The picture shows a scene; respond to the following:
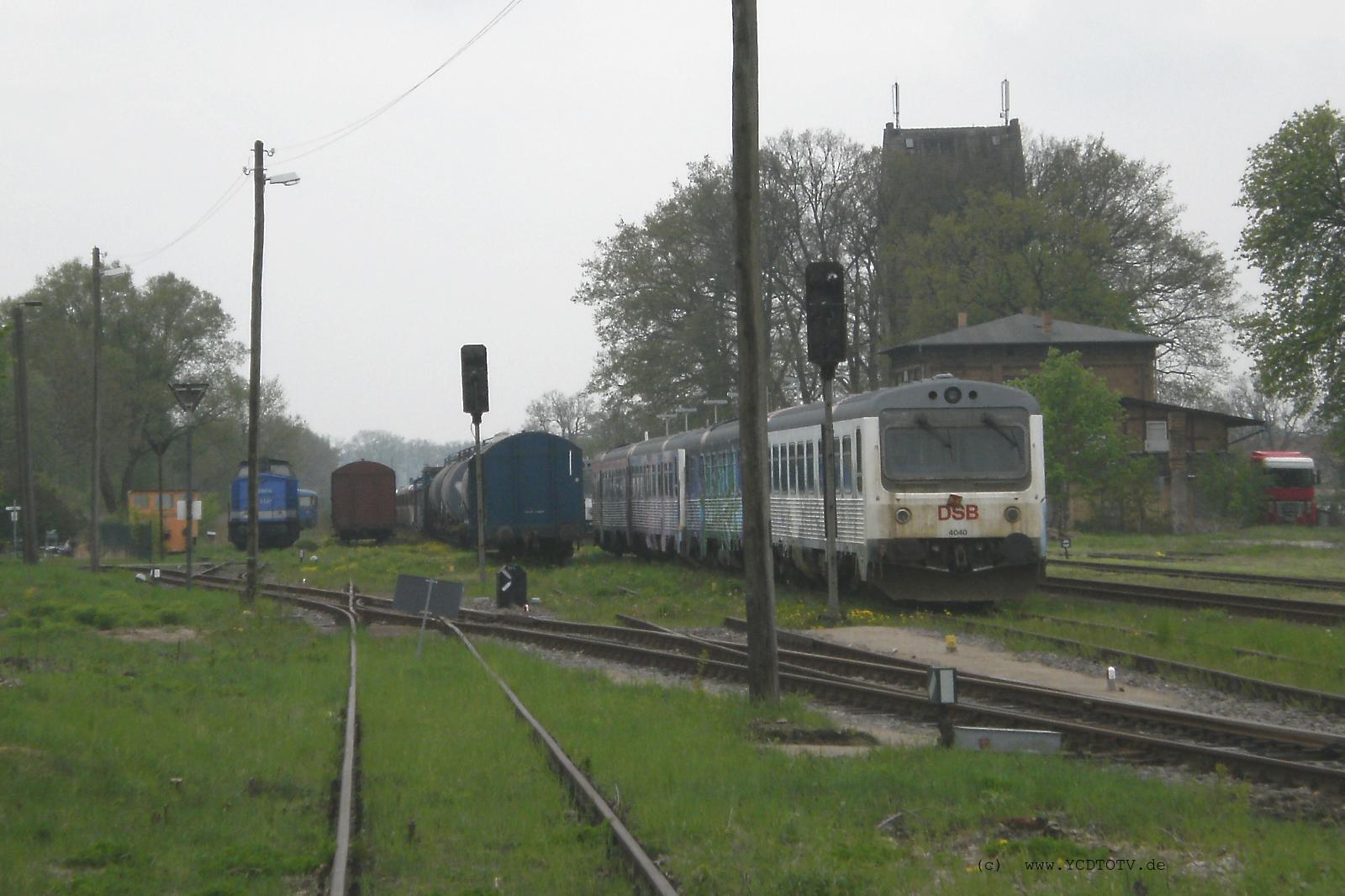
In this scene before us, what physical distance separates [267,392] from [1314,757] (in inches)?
3799

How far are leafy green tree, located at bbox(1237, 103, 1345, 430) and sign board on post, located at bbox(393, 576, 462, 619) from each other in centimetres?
3499

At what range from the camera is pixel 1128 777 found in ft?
29.1

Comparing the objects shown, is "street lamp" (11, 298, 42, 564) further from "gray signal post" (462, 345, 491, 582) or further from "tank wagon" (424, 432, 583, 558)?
"gray signal post" (462, 345, 491, 582)

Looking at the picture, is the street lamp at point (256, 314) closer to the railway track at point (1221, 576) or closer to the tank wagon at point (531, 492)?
the tank wagon at point (531, 492)

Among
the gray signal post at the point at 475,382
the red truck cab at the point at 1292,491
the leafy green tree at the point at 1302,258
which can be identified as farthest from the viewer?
the red truck cab at the point at 1292,491

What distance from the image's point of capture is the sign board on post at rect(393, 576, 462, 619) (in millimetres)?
17031

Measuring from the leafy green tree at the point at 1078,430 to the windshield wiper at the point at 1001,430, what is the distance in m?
29.6

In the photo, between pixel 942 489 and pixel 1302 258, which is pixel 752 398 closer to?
pixel 942 489

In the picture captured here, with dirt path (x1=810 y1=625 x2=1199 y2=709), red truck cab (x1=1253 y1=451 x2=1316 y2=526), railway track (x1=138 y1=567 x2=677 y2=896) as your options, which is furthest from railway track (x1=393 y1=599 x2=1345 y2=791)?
red truck cab (x1=1253 y1=451 x2=1316 y2=526)

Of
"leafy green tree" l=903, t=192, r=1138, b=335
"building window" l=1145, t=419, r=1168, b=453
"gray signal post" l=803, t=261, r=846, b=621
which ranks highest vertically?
"leafy green tree" l=903, t=192, r=1138, b=335

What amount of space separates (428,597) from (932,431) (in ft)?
26.0

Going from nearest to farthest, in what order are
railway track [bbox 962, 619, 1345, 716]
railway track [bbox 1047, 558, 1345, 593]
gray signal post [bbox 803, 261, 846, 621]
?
railway track [bbox 962, 619, 1345, 716] → gray signal post [bbox 803, 261, 846, 621] → railway track [bbox 1047, 558, 1345, 593]

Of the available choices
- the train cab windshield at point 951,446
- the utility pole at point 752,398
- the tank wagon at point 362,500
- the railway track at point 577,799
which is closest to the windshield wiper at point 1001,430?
the train cab windshield at point 951,446

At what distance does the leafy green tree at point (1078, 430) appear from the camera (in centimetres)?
5059
